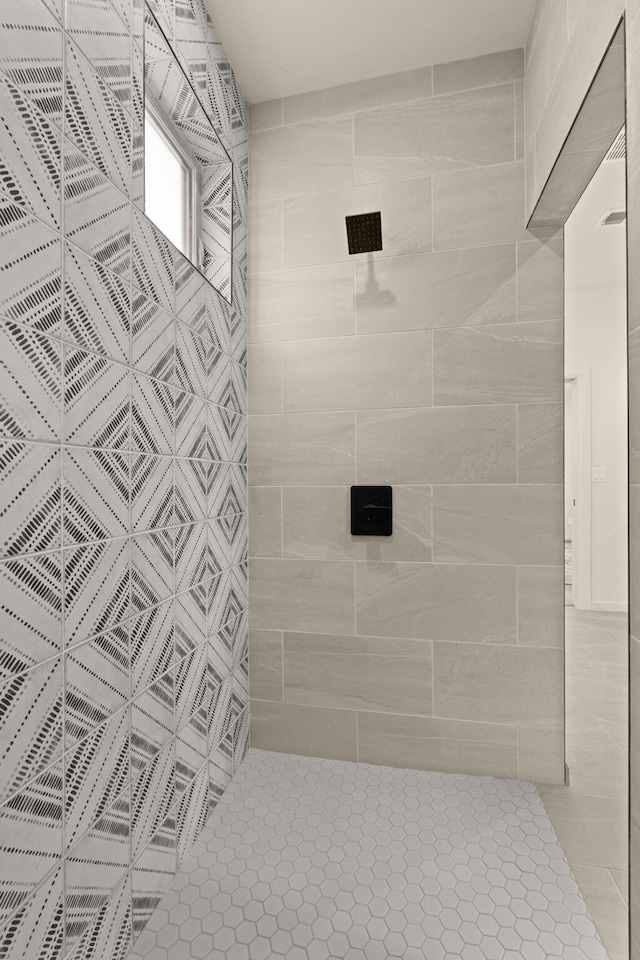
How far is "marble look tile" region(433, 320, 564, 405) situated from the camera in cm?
175

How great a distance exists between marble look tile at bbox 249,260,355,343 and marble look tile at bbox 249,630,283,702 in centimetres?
114

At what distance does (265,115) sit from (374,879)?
2.55 m

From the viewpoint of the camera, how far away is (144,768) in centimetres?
120

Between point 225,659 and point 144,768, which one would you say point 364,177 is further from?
point 144,768

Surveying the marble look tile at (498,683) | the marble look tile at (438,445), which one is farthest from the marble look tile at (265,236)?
the marble look tile at (498,683)

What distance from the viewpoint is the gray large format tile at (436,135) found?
70.7 inches

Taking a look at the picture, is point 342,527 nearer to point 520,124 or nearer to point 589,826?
A: point 589,826

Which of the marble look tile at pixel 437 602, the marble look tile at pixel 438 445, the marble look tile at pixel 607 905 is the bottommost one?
the marble look tile at pixel 607 905

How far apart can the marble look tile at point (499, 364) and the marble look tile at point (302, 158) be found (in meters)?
0.74

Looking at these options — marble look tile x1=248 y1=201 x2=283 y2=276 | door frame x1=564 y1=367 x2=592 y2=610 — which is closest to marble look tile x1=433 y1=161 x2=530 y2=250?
marble look tile x1=248 y1=201 x2=283 y2=276

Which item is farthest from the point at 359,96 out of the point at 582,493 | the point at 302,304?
the point at 582,493

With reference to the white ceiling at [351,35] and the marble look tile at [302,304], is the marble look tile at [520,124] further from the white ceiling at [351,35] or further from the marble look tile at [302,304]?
the marble look tile at [302,304]

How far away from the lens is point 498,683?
1786 mm

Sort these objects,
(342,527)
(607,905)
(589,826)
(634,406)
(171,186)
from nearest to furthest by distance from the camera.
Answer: (634,406) < (607,905) < (589,826) < (171,186) < (342,527)
